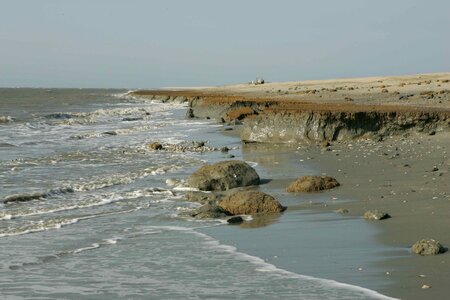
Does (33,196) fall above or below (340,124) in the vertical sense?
below

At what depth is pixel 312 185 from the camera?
10969 millimetres

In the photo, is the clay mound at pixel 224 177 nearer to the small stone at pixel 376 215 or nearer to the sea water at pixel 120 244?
the sea water at pixel 120 244

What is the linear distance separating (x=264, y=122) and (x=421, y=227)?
39.8ft

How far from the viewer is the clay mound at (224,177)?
38.6 ft

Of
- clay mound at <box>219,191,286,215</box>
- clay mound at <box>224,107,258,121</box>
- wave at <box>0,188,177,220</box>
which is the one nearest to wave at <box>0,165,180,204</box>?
wave at <box>0,188,177,220</box>

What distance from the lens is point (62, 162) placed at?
1719cm

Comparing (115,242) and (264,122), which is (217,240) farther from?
(264,122)

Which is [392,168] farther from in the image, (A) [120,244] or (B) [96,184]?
(A) [120,244]

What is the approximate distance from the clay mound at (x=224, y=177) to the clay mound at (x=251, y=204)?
218 cm

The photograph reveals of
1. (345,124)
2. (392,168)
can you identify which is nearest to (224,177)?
(392,168)

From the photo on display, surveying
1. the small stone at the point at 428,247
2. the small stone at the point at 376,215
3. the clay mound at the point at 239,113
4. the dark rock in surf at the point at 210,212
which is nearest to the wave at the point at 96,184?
the dark rock in surf at the point at 210,212

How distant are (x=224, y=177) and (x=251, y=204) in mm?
2480

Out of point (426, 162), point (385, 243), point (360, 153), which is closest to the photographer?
point (385, 243)

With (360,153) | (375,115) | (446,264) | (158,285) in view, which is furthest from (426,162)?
(158,285)
